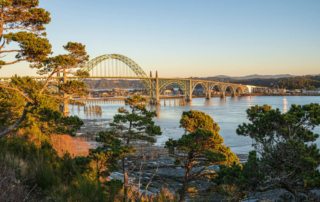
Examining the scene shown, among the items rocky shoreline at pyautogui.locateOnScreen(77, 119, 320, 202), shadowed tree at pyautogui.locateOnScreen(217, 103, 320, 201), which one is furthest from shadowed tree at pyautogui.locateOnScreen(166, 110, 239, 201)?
shadowed tree at pyautogui.locateOnScreen(217, 103, 320, 201)

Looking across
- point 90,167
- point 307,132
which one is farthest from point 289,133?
point 90,167

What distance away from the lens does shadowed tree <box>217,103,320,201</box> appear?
5.04 m

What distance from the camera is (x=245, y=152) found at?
16469mm

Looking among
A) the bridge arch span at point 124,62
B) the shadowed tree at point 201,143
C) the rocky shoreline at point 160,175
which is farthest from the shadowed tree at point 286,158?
the bridge arch span at point 124,62

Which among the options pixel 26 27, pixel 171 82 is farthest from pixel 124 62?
pixel 26 27

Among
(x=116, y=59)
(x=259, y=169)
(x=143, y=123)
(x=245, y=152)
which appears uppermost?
(x=116, y=59)

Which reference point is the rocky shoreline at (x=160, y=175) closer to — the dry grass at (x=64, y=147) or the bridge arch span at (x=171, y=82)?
the dry grass at (x=64, y=147)

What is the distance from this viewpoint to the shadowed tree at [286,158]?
16.5ft

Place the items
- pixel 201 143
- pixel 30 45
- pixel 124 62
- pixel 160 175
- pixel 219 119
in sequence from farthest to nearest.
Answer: pixel 124 62 < pixel 219 119 < pixel 160 175 < pixel 30 45 < pixel 201 143

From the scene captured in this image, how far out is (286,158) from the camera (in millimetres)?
5340

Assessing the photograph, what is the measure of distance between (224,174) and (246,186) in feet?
1.88

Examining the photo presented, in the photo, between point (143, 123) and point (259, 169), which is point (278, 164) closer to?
point (259, 169)

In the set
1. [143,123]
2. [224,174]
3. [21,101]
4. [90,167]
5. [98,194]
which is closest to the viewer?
[98,194]

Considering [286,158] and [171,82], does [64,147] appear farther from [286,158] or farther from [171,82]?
[171,82]
